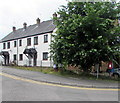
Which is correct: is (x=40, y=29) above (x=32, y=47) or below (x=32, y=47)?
above

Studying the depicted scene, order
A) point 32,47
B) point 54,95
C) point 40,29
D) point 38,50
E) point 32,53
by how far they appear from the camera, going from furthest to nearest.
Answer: point 40,29 → point 32,47 → point 32,53 → point 38,50 → point 54,95

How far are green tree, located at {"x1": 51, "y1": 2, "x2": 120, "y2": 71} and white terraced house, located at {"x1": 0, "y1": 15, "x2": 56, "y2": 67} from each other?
28.6ft

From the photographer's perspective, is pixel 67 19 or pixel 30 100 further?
pixel 67 19

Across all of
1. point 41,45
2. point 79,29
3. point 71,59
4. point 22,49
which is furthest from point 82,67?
point 22,49

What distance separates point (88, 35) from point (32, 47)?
1598cm

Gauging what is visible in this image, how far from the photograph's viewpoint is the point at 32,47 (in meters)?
25.8

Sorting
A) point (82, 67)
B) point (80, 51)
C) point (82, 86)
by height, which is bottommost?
point (82, 86)

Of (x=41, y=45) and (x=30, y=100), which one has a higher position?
(x=41, y=45)

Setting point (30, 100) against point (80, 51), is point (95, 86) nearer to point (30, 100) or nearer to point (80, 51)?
point (80, 51)

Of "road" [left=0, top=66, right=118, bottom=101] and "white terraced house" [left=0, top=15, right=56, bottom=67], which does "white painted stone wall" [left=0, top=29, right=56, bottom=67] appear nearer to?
"white terraced house" [left=0, top=15, right=56, bottom=67]

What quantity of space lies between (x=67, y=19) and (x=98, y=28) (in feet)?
10.3

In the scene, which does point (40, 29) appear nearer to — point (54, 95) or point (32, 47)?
point (32, 47)

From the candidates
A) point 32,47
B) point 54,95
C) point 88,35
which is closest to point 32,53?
point 32,47

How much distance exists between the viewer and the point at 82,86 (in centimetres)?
958
